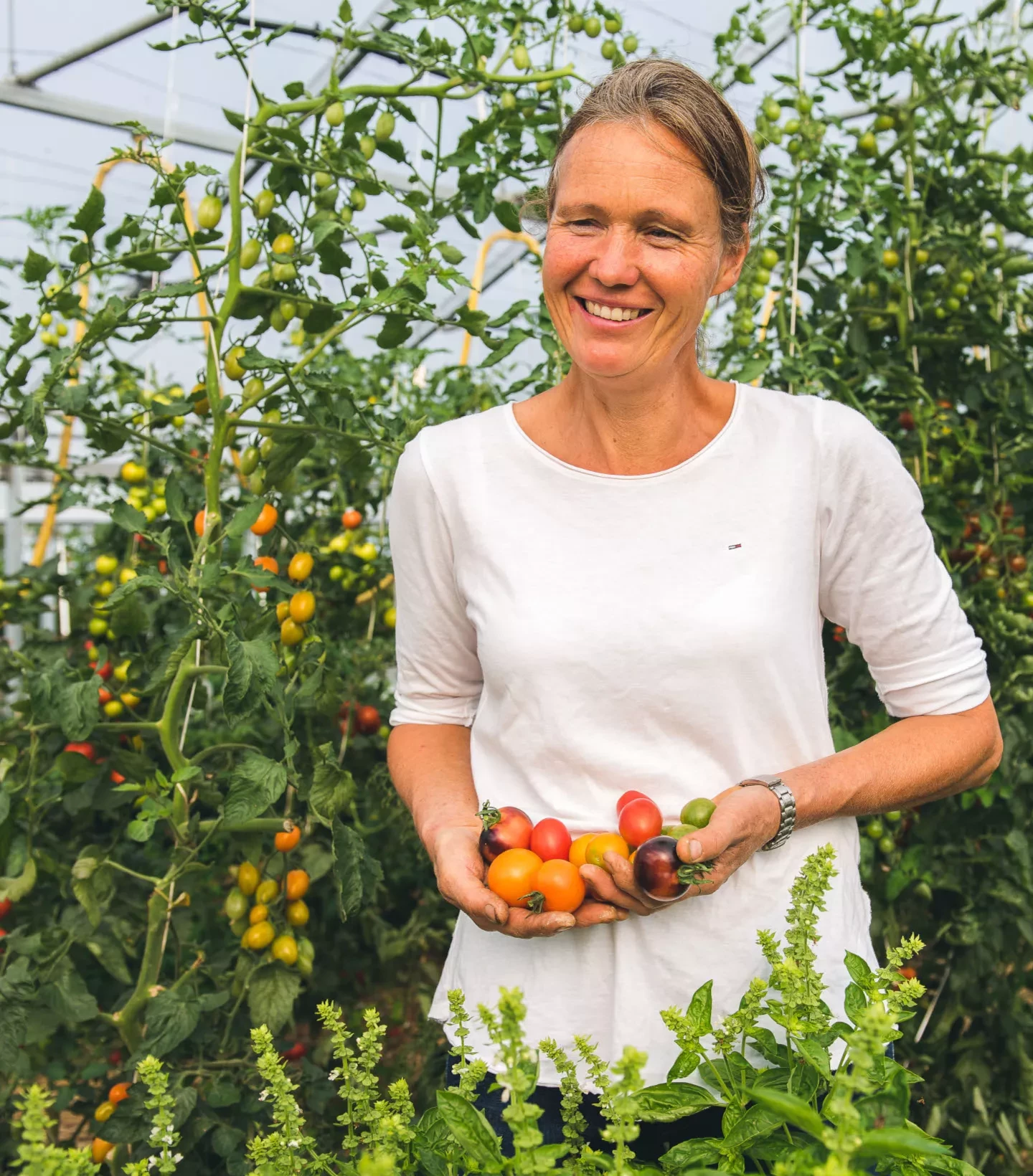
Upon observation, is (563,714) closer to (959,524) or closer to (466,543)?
(466,543)

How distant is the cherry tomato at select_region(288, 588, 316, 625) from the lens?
1.60 m

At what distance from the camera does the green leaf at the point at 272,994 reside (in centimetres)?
160

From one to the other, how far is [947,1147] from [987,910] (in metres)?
1.54

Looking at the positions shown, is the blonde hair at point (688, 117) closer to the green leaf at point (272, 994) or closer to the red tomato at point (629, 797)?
the red tomato at point (629, 797)

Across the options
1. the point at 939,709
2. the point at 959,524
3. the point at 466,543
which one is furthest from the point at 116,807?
the point at 959,524

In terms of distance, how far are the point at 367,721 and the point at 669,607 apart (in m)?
1.23

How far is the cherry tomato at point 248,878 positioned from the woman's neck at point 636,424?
820mm

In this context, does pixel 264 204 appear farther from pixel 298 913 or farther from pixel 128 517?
pixel 298 913

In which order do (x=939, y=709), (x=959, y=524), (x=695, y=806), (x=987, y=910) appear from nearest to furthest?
1. (x=695, y=806)
2. (x=939, y=709)
3. (x=959, y=524)
4. (x=987, y=910)

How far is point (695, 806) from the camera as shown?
1.08 meters

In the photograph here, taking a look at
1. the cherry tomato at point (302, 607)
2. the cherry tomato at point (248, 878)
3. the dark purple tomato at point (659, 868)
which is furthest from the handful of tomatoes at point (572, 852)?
the cherry tomato at point (248, 878)

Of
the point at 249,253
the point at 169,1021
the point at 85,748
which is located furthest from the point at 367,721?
the point at 249,253

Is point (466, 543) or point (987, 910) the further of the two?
point (987, 910)

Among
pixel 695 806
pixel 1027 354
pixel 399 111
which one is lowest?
pixel 695 806
